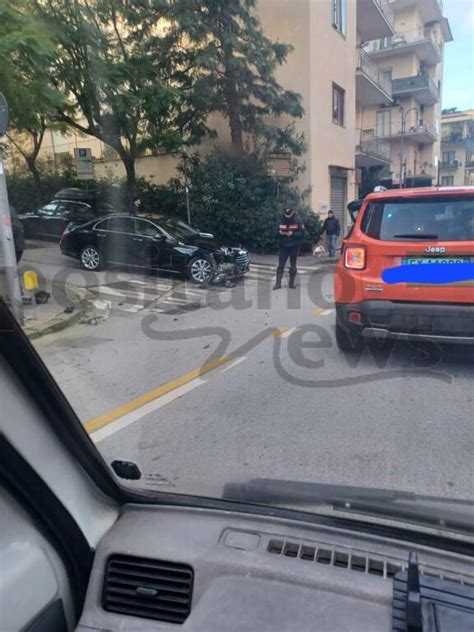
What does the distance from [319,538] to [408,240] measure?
13.2 ft

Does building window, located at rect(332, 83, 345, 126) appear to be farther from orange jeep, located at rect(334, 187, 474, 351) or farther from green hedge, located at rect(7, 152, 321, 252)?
orange jeep, located at rect(334, 187, 474, 351)

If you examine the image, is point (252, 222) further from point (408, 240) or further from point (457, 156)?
point (457, 156)

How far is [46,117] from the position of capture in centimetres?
730

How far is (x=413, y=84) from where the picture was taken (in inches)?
1146

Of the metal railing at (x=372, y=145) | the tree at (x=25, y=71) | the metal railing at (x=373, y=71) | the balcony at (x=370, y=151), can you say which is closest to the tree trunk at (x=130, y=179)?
the tree at (x=25, y=71)

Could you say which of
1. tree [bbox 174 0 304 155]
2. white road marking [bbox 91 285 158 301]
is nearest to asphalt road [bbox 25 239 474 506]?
white road marking [bbox 91 285 158 301]

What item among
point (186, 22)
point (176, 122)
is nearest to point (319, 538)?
point (186, 22)

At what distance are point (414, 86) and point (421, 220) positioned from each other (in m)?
28.3

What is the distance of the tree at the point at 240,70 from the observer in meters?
8.48

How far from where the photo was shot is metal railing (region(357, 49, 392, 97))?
21.1m

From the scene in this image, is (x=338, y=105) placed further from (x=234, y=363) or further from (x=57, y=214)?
(x=234, y=363)

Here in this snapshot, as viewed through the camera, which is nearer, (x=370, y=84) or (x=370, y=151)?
(x=370, y=84)

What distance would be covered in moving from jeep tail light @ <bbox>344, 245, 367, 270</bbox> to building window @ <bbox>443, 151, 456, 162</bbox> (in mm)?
36935

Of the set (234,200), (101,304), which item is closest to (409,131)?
(234,200)
